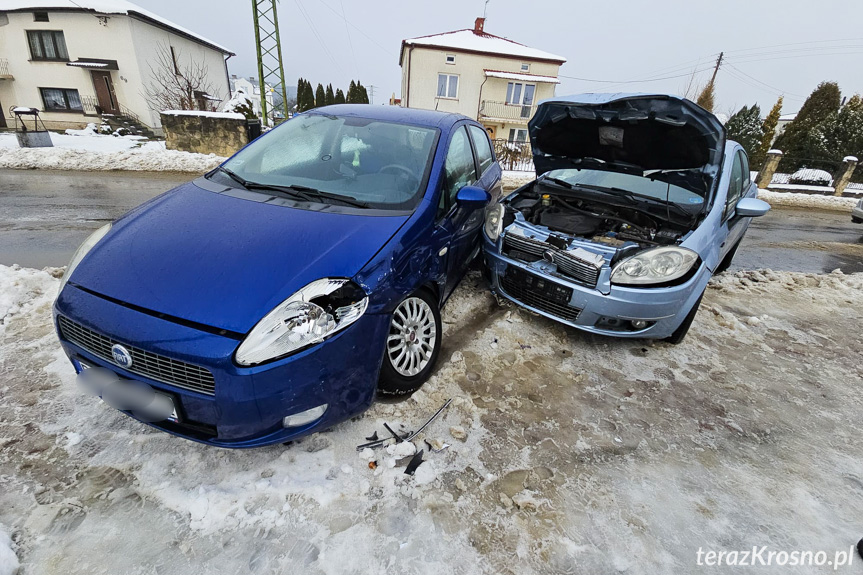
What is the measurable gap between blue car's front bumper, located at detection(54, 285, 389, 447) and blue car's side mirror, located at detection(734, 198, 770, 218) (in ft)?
11.7

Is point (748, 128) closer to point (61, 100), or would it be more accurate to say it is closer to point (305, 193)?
point (305, 193)

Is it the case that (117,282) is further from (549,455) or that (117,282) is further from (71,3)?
(71,3)

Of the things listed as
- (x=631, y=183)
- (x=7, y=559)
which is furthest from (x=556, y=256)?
(x=7, y=559)

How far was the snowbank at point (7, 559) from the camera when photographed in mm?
1504

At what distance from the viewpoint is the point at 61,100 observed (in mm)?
21859

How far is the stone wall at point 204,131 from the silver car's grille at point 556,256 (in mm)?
10648

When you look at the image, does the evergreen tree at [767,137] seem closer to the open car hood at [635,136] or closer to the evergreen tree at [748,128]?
the evergreen tree at [748,128]

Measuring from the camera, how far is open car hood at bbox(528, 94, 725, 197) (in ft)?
10.7

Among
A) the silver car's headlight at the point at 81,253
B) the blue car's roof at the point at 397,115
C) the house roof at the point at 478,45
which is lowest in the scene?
the silver car's headlight at the point at 81,253

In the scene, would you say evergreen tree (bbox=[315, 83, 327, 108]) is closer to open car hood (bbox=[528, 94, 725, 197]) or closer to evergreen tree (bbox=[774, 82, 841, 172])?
evergreen tree (bbox=[774, 82, 841, 172])

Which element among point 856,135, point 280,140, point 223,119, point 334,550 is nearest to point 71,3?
point 223,119

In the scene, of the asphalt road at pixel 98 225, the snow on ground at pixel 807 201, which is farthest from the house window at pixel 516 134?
the asphalt road at pixel 98 225

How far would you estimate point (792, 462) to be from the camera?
2.38 m

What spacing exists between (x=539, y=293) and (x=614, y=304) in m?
0.56
